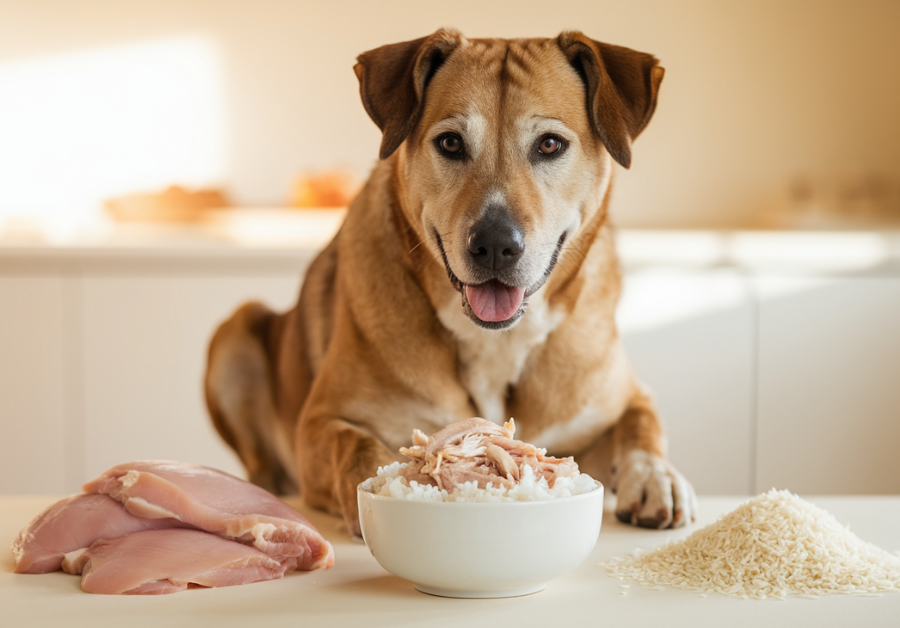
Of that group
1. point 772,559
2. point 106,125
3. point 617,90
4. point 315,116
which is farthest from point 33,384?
→ point 772,559

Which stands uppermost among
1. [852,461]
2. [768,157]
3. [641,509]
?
[768,157]

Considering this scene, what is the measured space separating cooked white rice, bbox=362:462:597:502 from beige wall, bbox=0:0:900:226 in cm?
289

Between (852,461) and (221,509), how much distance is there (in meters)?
2.57

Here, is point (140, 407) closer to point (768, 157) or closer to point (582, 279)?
point (582, 279)

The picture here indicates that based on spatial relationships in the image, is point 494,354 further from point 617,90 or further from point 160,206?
point 160,206

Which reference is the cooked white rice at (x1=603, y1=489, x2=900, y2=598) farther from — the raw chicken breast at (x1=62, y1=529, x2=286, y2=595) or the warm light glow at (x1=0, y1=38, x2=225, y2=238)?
the warm light glow at (x1=0, y1=38, x2=225, y2=238)

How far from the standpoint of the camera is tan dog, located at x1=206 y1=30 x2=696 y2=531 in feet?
4.46

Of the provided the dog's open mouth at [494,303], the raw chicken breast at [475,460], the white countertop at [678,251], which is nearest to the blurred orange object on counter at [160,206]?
the white countertop at [678,251]

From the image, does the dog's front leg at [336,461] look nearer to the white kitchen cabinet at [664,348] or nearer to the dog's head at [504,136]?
the dog's head at [504,136]

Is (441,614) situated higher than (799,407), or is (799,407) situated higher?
(441,614)

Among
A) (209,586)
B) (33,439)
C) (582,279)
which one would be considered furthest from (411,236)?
(33,439)

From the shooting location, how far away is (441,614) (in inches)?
35.2

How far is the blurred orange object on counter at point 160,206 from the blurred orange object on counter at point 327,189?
0.42 metres

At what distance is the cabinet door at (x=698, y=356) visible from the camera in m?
3.04
